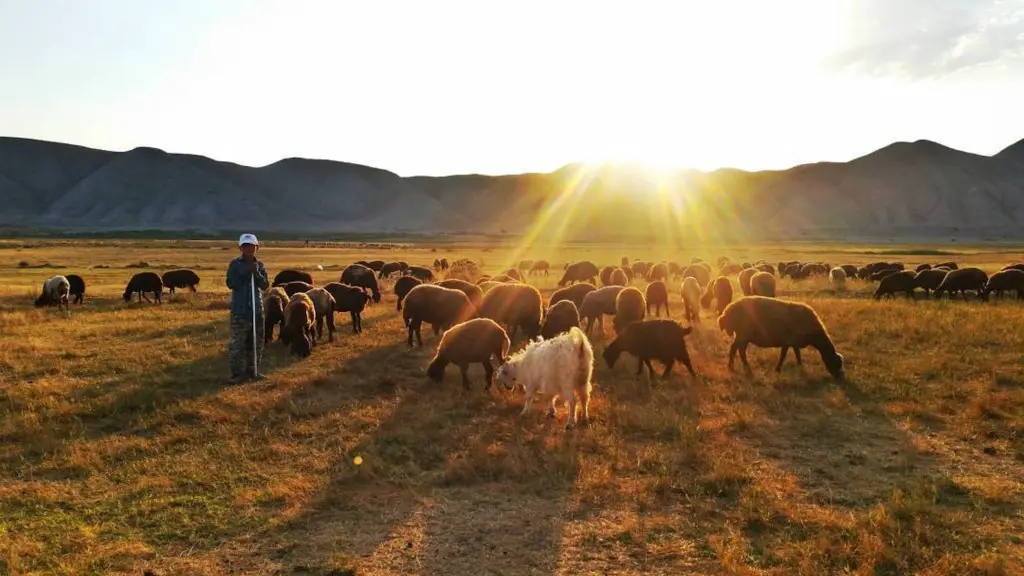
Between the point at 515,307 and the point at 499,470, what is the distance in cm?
870

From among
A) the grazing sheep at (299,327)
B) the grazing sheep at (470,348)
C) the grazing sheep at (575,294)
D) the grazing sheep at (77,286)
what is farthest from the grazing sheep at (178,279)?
the grazing sheep at (470,348)

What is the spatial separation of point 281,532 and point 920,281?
29.2 metres

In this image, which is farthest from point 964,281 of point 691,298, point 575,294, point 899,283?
point 575,294

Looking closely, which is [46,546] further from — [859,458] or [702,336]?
[702,336]

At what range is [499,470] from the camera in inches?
303

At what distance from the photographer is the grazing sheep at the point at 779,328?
1252 cm

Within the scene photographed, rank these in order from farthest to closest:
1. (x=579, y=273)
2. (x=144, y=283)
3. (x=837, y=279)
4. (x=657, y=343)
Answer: (x=837, y=279)
(x=579, y=273)
(x=144, y=283)
(x=657, y=343)

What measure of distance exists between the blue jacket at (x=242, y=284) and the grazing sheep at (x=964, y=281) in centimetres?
2700

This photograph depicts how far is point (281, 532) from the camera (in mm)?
6168

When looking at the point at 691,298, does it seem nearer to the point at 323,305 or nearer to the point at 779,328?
the point at 779,328

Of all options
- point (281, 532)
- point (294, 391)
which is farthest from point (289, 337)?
point (281, 532)

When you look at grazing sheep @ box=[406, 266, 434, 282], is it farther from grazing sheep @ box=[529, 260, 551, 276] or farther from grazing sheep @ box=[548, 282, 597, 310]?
grazing sheep @ box=[548, 282, 597, 310]

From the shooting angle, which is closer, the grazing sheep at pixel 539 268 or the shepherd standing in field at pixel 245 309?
the shepherd standing in field at pixel 245 309

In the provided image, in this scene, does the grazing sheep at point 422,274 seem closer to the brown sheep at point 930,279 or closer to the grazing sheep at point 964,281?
the brown sheep at point 930,279
